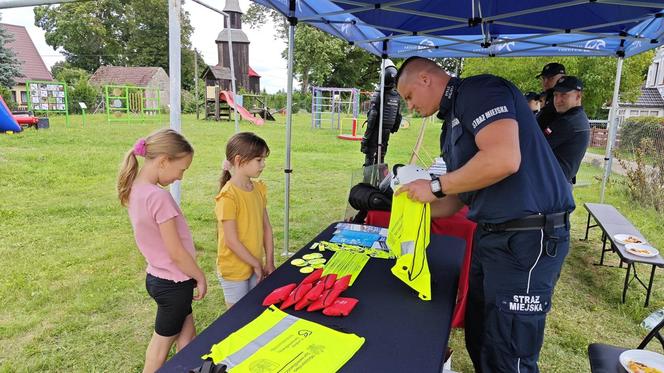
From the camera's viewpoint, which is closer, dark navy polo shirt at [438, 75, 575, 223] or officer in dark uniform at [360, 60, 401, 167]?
dark navy polo shirt at [438, 75, 575, 223]

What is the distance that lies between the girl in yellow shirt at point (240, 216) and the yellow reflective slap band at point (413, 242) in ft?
2.49

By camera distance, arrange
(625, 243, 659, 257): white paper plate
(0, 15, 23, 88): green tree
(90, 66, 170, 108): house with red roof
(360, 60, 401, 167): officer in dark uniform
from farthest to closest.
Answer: (90, 66, 170, 108): house with red roof → (0, 15, 23, 88): green tree → (360, 60, 401, 167): officer in dark uniform → (625, 243, 659, 257): white paper plate

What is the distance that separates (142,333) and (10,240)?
2.56m

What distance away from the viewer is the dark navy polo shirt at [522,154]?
1463 mm

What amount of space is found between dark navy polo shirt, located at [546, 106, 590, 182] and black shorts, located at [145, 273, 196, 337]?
2.62 m

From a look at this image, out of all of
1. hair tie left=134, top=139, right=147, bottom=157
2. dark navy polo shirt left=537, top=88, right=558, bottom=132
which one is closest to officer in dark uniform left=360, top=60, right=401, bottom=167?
dark navy polo shirt left=537, top=88, right=558, bottom=132

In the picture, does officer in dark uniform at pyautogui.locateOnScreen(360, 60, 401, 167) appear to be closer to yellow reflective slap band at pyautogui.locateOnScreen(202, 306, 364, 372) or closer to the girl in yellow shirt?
the girl in yellow shirt

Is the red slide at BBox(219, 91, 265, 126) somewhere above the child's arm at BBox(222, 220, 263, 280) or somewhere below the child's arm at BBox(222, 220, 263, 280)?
above

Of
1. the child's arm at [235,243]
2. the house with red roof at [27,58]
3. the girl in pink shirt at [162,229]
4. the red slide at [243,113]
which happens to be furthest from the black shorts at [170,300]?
the house with red roof at [27,58]

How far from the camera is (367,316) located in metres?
1.38

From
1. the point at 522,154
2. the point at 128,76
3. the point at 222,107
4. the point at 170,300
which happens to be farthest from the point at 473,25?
the point at 128,76

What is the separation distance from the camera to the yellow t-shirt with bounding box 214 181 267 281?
6.53 ft

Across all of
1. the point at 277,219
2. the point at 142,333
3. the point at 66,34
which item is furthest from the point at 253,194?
the point at 66,34

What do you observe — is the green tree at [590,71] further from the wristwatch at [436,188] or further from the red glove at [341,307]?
the red glove at [341,307]
